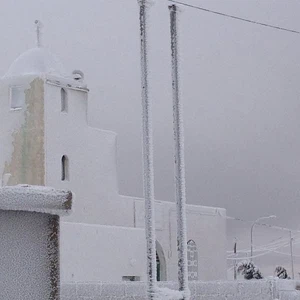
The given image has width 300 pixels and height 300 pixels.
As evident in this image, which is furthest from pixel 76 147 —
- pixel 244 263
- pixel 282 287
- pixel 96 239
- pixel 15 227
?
pixel 15 227

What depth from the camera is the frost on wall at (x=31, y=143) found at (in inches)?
1000

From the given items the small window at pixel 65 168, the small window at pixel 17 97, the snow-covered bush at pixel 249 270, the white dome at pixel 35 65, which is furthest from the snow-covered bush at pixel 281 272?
the small window at pixel 17 97

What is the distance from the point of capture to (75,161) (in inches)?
1054

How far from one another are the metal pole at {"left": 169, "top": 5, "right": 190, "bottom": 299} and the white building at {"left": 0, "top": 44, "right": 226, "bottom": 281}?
12.2 m

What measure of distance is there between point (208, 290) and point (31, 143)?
11.6 metres

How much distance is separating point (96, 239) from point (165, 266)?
5.94 metres

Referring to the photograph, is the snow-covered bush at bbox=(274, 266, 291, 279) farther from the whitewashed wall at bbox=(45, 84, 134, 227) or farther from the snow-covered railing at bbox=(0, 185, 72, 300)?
the snow-covered railing at bbox=(0, 185, 72, 300)

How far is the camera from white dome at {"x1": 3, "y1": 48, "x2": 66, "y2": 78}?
1034 inches

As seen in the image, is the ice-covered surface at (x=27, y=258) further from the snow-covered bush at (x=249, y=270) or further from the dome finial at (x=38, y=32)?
the snow-covered bush at (x=249, y=270)

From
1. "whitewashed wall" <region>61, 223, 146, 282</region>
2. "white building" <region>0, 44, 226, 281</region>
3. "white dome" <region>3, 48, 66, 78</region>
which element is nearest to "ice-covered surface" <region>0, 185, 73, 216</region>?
"whitewashed wall" <region>61, 223, 146, 282</region>

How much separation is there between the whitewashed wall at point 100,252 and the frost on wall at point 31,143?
3.16 meters

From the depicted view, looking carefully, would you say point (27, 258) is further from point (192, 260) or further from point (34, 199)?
point (192, 260)

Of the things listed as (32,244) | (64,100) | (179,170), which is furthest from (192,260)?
(32,244)

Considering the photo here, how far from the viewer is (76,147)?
1057 inches
